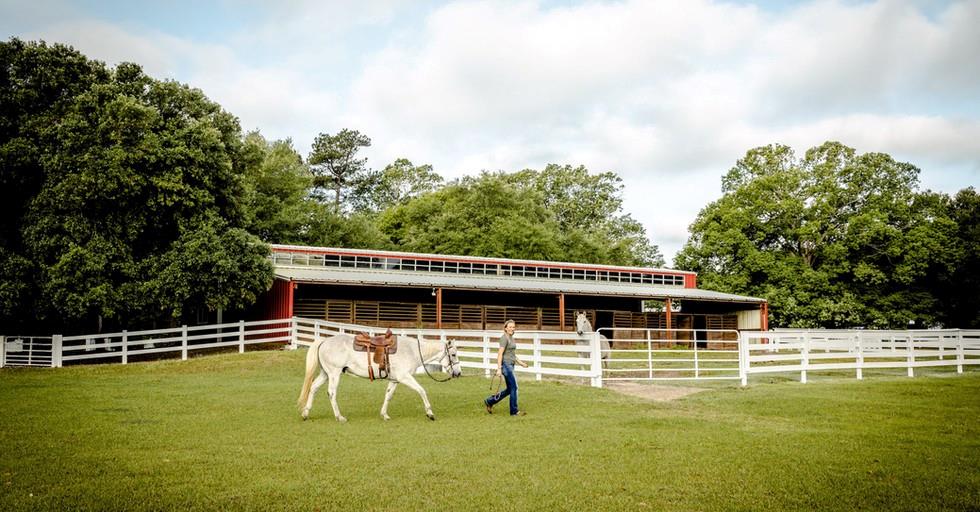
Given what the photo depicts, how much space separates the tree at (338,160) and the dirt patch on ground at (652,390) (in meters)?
51.3

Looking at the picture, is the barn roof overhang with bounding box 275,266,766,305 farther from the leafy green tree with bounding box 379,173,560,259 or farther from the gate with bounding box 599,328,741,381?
the leafy green tree with bounding box 379,173,560,259

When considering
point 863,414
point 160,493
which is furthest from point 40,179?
point 863,414

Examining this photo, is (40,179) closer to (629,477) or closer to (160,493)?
(160,493)

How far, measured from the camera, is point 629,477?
261 inches

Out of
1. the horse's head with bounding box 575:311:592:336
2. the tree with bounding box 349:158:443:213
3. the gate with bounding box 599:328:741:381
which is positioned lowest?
the gate with bounding box 599:328:741:381

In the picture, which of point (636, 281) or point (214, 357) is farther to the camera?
point (636, 281)

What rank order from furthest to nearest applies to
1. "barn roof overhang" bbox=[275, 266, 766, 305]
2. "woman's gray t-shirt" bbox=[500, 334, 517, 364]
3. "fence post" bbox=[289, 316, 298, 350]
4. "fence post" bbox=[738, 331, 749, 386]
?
"barn roof overhang" bbox=[275, 266, 766, 305] → "fence post" bbox=[289, 316, 298, 350] → "fence post" bbox=[738, 331, 749, 386] → "woman's gray t-shirt" bbox=[500, 334, 517, 364]

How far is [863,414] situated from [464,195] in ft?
133

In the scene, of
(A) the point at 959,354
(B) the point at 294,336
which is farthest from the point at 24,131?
(A) the point at 959,354

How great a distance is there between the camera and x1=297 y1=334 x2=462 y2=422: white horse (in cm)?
1078

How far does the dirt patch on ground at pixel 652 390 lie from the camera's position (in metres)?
13.4

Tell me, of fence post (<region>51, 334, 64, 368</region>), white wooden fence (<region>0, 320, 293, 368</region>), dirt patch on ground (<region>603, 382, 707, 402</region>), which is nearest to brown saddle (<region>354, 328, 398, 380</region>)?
dirt patch on ground (<region>603, 382, 707, 402</region>)

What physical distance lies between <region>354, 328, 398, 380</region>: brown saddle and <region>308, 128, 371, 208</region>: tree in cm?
5379

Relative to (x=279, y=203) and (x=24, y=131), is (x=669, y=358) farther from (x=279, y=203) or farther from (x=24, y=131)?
(x=279, y=203)
